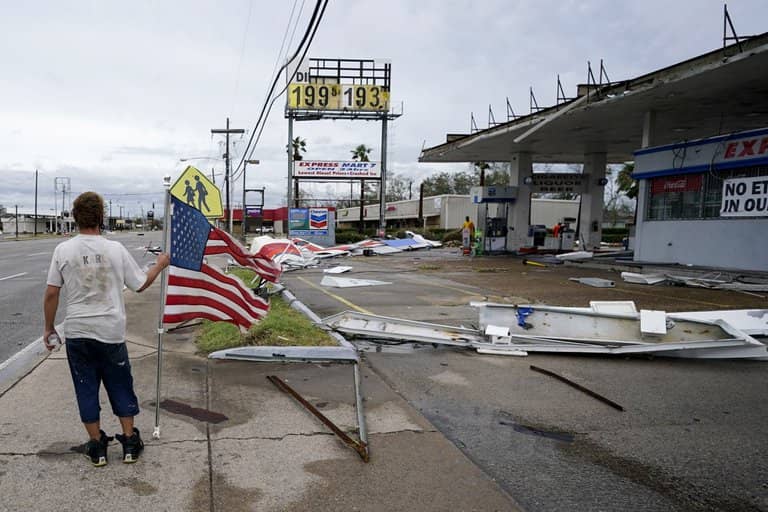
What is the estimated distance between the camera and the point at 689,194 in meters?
15.9

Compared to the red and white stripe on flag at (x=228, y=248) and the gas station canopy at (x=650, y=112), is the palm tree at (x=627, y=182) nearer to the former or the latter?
the gas station canopy at (x=650, y=112)

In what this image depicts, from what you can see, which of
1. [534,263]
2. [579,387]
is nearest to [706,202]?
A: [534,263]

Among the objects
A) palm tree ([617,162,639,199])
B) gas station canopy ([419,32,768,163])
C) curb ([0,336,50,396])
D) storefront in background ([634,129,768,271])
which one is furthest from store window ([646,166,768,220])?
palm tree ([617,162,639,199])

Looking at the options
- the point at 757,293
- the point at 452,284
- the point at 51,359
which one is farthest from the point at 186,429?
the point at 757,293

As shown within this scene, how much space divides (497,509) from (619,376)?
342 cm

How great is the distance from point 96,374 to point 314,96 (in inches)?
1347

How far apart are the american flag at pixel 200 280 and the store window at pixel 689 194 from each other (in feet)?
→ 43.4

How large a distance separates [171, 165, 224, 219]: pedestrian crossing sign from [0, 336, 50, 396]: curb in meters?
2.90

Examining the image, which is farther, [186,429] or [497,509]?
[186,429]

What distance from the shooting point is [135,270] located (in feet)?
12.3

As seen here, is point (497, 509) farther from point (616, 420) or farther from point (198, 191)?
point (198, 191)

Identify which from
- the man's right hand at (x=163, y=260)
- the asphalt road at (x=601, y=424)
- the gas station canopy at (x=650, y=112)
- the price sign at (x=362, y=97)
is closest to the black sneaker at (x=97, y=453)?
the man's right hand at (x=163, y=260)

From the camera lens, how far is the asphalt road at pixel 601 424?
3.50 metres

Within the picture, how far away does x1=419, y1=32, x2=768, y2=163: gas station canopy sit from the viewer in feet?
43.8
